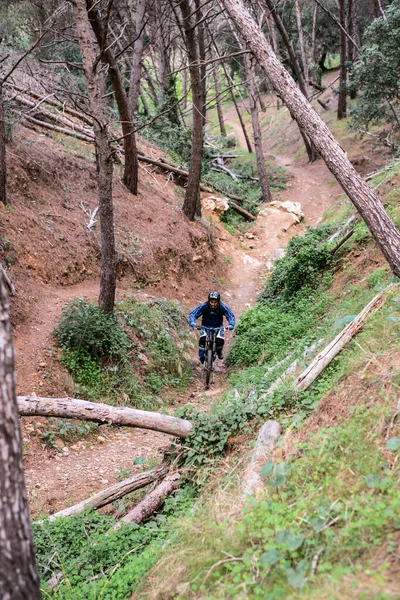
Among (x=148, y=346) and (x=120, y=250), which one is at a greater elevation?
(x=120, y=250)

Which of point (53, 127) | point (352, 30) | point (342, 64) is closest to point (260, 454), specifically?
point (53, 127)

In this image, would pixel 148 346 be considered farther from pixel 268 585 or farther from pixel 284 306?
pixel 268 585

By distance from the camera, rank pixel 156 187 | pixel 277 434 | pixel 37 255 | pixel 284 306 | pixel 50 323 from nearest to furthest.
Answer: pixel 277 434 < pixel 50 323 < pixel 37 255 < pixel 284 306 < pixel 156 187

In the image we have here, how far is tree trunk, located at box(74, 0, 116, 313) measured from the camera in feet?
26.5

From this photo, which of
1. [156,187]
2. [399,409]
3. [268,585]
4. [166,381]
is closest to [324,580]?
[268,585]

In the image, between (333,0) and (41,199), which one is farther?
(333,0)

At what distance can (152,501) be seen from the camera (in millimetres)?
4895

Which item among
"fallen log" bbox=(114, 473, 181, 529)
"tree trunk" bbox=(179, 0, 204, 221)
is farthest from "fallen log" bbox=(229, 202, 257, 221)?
"fallen log" bbox=(114, 473, 181, 529)

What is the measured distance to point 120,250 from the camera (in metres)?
12.1

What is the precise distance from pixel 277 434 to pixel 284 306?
705 centimetres

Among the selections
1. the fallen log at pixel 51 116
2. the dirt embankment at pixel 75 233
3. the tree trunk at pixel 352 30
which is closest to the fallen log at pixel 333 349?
the dirt embankment at pixel 75 233

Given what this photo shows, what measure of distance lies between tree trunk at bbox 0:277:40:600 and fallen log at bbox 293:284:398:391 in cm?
323

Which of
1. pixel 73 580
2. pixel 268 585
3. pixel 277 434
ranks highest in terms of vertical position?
pixel 277 434

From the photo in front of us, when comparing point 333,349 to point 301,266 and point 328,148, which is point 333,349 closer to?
point 328,148
